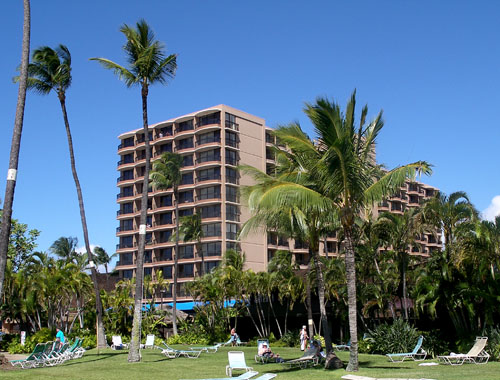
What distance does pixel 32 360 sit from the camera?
2117 cm

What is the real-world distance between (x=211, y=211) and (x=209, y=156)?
7312mm

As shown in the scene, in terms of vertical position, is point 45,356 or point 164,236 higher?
point 164,236

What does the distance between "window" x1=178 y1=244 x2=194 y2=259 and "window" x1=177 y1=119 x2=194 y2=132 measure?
16.0 meters

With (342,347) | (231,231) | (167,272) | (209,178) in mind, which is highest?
(209,178)

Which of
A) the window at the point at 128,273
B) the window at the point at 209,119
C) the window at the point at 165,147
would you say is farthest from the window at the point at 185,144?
the window at the point at 128,273

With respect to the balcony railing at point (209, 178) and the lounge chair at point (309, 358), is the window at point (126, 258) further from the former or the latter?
the lounge chair at point (309, 358)

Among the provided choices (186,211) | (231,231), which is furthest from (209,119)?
(231,231)

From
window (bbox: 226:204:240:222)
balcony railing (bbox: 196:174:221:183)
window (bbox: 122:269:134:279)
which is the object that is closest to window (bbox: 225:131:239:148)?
balcony railing (bbox: 196:174:221:183)

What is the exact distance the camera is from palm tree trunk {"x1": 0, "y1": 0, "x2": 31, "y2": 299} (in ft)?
36.4

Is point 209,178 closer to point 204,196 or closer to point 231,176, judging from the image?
point 204,196

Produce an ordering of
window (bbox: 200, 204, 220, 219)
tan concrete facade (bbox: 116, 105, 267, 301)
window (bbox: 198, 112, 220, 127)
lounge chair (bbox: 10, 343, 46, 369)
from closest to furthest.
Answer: lounge chair (bbox: 10, 343, 46, 369), tan concrete facade (bbox: 116, 105, 267, 301), window (bbox: 200, 204, 220, 219), window (bbox: 198, 112, 220, 127)

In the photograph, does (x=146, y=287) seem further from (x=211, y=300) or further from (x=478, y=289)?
(x=478, y=289)

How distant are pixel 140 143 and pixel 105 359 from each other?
193ft

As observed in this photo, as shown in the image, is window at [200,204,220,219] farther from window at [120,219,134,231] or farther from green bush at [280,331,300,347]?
green bush at [280,331,300,347]
